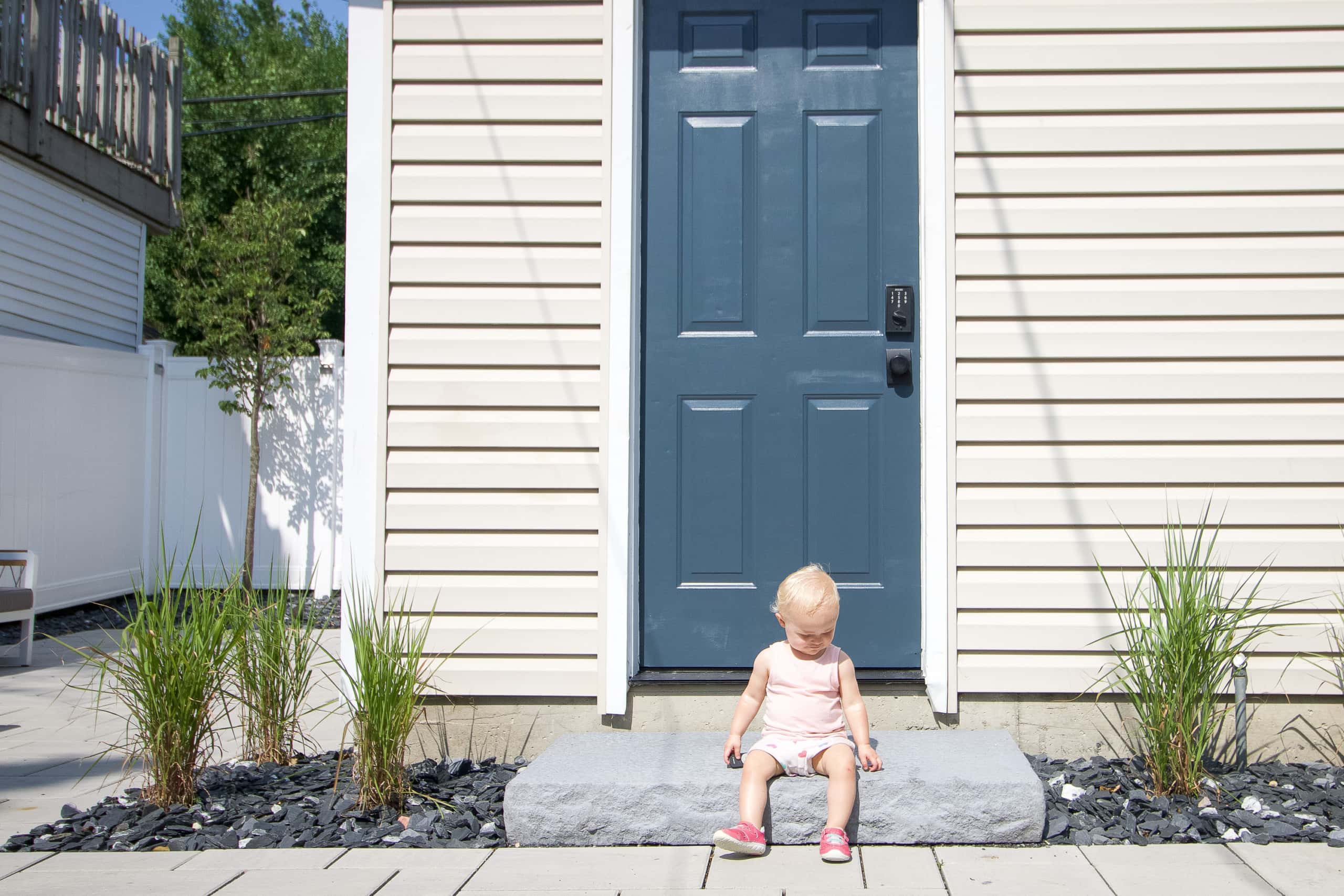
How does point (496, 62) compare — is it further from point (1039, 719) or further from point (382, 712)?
point (1039, 719)

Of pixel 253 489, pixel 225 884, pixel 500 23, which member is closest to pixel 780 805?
pixel 225 884

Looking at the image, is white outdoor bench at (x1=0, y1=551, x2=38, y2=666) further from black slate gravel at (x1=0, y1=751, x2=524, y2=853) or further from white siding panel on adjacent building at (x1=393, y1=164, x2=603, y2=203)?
white siding panel on adjacent building at (x1=393, y1=164, x2=603, y2=203)

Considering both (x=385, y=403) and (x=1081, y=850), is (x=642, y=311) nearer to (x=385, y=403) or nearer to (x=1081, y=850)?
(x=385, y=403)

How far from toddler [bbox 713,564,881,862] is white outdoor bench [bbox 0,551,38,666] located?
14.3ft

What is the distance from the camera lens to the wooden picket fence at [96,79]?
309 inches

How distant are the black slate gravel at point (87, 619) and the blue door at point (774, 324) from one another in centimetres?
378

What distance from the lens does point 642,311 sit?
367cm

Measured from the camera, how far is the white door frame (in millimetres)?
3482

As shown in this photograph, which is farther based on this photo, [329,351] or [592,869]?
[329,351]

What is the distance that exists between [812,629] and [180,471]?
7195 mm

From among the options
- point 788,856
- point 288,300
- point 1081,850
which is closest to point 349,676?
point 788,856

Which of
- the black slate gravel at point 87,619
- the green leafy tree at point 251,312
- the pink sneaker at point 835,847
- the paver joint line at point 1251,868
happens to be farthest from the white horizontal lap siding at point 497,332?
the green leafy tree at point 251,312

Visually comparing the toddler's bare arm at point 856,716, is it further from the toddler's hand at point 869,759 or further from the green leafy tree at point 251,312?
the green leafy tree at point 251,312

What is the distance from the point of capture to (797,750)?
2.85 meters
